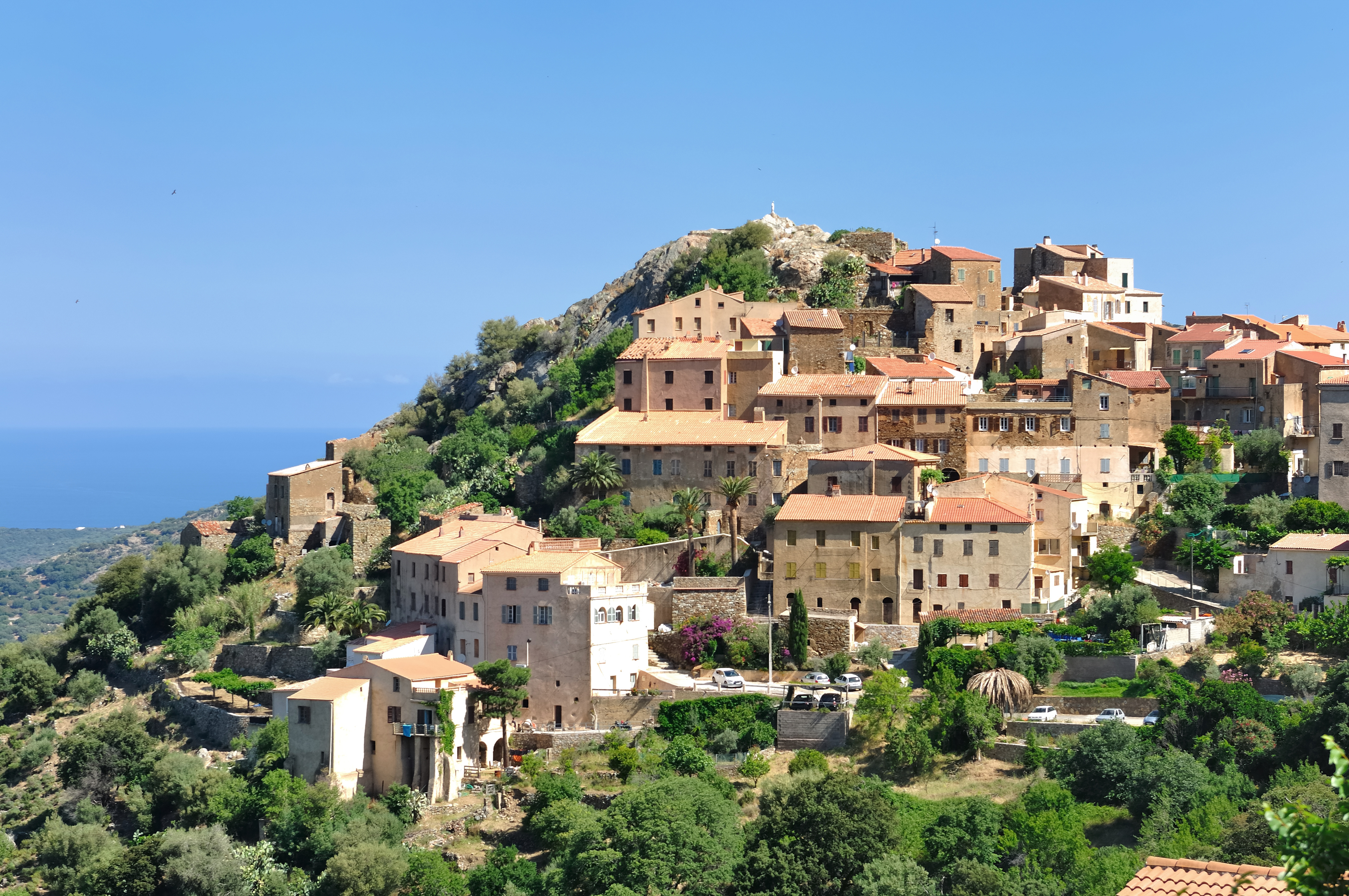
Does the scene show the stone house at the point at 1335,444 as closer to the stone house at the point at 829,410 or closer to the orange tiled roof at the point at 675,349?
the stone house at the point at 829,410

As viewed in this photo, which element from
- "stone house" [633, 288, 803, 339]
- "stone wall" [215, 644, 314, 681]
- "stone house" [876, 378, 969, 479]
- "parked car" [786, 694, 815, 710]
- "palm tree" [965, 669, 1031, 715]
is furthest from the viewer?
"stone house" [633, 288, 803, 339]

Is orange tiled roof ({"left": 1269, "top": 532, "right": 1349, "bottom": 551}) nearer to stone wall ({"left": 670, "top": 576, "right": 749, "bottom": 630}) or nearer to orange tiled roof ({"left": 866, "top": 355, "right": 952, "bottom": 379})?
orange tiled roof ({"left": 866, "top": 355, "right": 952, "bottom": 379})

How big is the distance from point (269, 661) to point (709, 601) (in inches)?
812

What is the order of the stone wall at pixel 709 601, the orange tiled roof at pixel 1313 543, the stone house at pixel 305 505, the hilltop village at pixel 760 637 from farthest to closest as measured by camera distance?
the stone house at pixel 305 505 < the stone wall at pixel 709 601 < the orange tiled roof at pixel 1313 543 < the hilltop village at pixel 760 637

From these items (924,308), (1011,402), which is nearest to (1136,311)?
(924,308)

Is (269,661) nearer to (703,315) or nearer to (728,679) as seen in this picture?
(728,679)

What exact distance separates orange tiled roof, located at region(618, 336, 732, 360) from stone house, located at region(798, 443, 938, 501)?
11772 mm

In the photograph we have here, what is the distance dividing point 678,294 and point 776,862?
47.0m

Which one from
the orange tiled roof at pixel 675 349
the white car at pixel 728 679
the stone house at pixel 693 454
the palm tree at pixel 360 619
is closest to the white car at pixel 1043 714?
the white car at pixel 728 679

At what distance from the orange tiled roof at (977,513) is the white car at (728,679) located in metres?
9.37

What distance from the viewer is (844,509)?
57.0 m

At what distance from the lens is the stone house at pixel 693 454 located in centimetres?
6400

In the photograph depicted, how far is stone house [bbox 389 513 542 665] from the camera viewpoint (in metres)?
55.7

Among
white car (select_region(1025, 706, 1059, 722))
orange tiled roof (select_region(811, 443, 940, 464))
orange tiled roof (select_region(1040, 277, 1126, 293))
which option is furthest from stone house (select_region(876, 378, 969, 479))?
orange tiled roof (select_region(1040, 277, 1126, 293))
